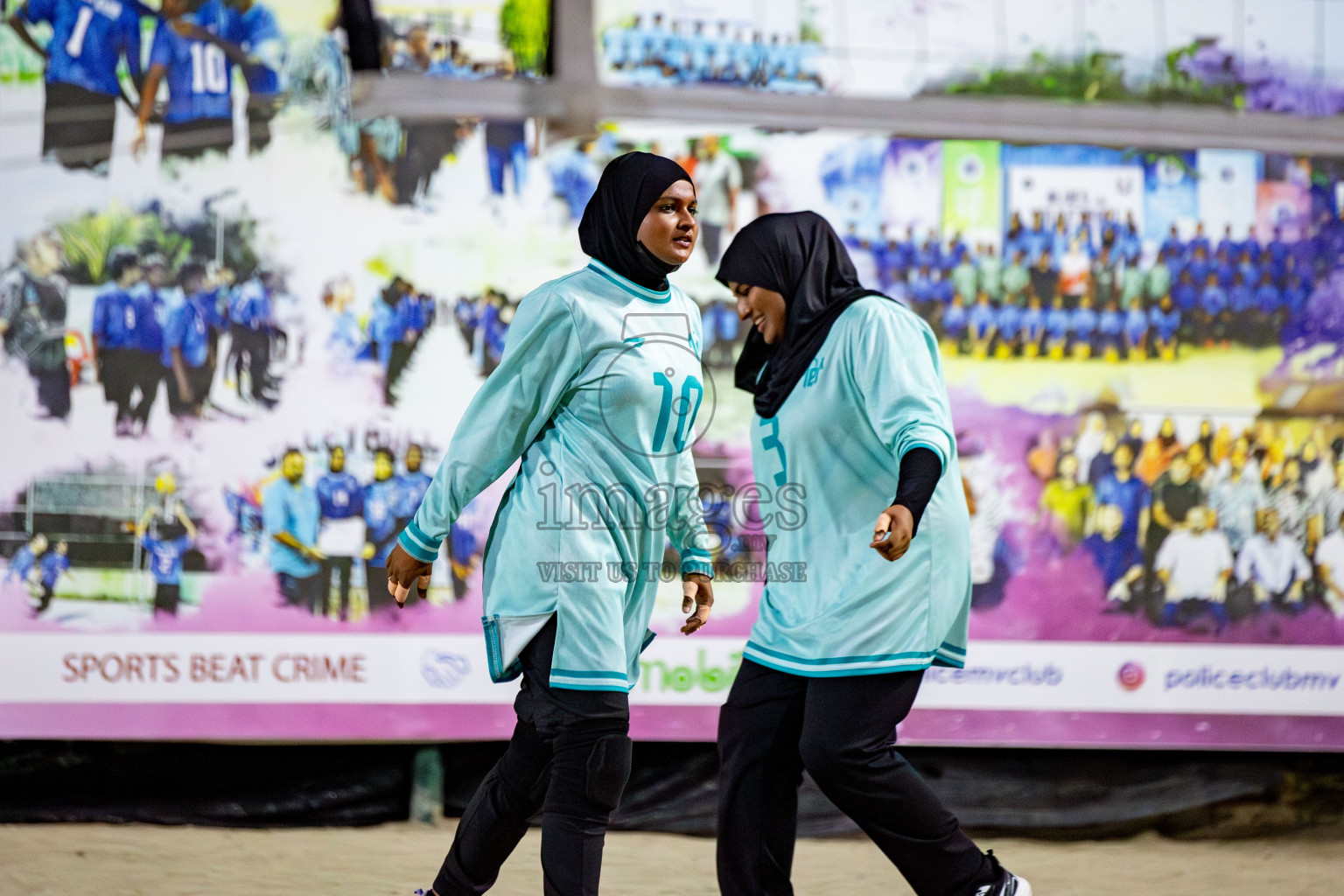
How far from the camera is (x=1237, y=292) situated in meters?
4.20

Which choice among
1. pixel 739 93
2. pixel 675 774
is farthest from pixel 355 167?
pixel 675 774

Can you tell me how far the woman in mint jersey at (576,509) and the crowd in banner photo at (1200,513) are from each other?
2.15 metres

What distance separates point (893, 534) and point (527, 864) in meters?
2.03

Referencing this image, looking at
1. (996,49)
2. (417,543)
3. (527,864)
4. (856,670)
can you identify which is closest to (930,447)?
(856,670)

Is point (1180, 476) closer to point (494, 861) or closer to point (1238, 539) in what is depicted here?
point (1238, 539)

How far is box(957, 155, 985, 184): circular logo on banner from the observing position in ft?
13.6

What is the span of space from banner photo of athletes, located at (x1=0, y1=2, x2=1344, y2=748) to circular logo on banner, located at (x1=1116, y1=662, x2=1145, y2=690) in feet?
0.05

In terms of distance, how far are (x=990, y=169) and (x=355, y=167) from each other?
6.88ft

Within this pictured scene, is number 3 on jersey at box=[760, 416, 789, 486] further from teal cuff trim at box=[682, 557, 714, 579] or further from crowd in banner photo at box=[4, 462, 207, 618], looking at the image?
crowd in banner photo at box=[4, 462, 207, 618]

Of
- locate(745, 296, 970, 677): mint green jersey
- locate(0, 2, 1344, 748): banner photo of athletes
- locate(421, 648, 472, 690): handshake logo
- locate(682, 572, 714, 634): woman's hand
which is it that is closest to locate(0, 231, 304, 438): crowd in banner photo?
locate(0, 2, 1344, 748): banner photo of athletes

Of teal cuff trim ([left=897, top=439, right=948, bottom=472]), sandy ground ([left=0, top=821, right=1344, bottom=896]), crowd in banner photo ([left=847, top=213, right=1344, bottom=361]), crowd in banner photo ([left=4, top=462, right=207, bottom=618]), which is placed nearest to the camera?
teal cuff trim ([left=897, top=439, right=948, bottom=472])

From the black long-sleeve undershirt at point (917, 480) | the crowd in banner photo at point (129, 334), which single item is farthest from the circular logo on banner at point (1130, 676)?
the crowd in banner photo at point (129, 334)

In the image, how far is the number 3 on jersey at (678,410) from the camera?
240 centimetres

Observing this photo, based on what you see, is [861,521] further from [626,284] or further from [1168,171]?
[1168,171]
